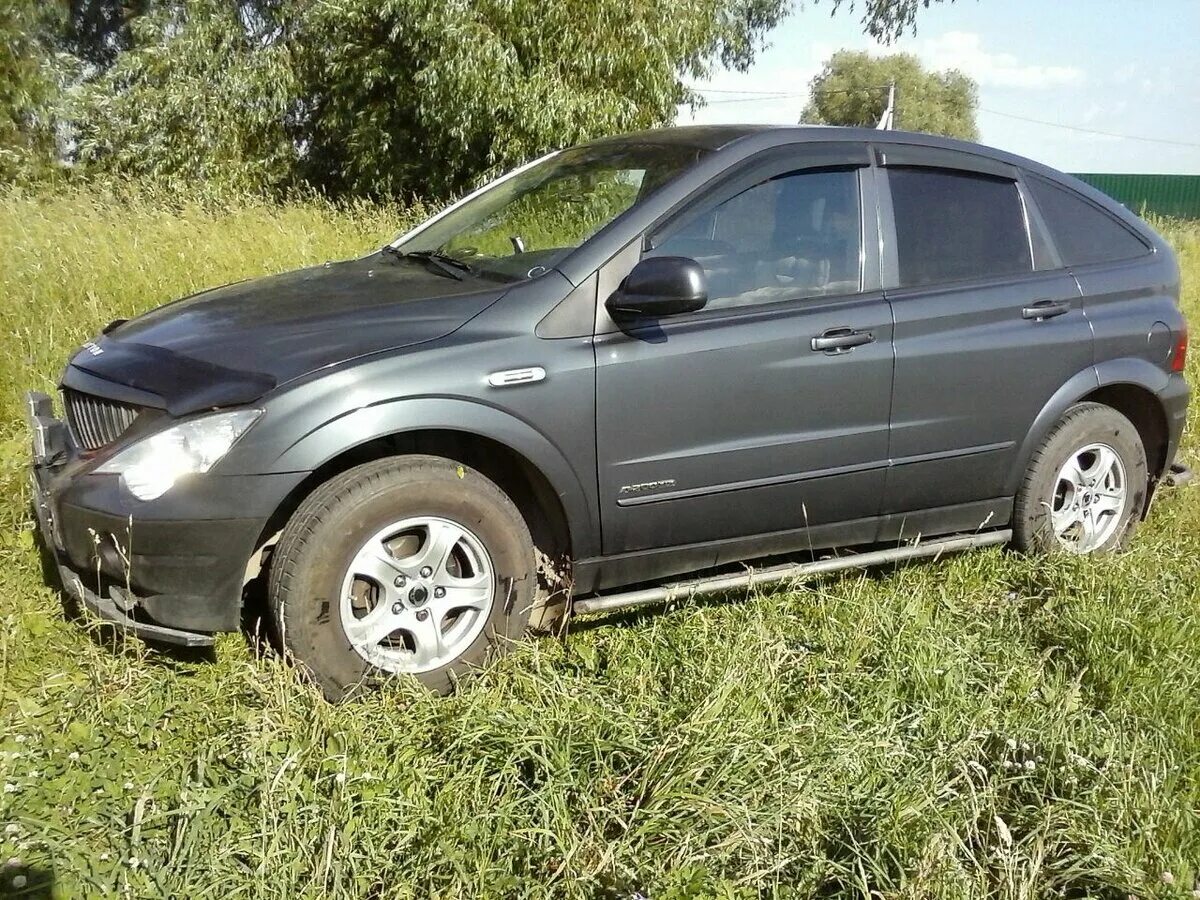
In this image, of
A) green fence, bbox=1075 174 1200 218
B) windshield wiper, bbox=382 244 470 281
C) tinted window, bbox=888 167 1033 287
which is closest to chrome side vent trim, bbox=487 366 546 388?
windshield wiper, bbox=382 244 470 281

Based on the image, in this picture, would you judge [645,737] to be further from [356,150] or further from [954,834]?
[356,150]

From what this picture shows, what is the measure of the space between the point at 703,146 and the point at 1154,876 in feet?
8.60

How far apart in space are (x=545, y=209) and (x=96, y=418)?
1.76 metres

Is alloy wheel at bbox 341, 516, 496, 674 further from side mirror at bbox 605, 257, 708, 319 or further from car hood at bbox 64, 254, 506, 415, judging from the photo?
side mirror at bbox 605, 257, 708, 319

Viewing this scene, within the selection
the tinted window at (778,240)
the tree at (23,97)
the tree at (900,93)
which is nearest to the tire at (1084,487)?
the tinted window at (778,240)

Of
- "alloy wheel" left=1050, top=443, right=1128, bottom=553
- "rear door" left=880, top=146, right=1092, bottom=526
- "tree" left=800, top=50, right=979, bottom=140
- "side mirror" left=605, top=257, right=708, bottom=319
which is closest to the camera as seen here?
"side mirror" left=605, top=257, right=708, bottom=319

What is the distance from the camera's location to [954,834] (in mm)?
2422

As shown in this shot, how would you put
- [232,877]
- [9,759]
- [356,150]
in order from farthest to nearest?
1. [356,150]
2. [9,759]
3. [232,877]

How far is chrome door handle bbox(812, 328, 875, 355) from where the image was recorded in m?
3.64

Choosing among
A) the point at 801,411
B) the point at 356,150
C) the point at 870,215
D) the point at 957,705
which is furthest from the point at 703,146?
the point at 356,150

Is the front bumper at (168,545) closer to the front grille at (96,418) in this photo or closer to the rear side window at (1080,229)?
the front grille at (96,418)

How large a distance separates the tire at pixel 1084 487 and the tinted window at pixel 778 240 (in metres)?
1.19

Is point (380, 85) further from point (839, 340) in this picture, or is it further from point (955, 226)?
point (839, 340)

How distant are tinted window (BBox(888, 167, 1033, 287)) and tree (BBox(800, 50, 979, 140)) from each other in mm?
48549
